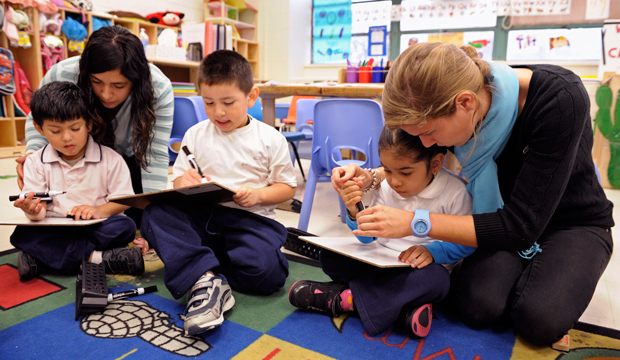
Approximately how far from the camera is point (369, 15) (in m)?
5.79

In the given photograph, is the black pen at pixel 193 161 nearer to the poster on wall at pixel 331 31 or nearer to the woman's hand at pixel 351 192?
the woman's hand at pixel 351 192

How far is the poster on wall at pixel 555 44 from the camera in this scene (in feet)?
15.1

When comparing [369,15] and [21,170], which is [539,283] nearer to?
[21,170]

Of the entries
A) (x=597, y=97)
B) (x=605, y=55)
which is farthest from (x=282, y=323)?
(x=605, y=55)

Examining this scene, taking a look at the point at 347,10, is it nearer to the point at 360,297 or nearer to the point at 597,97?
the point at 597,97

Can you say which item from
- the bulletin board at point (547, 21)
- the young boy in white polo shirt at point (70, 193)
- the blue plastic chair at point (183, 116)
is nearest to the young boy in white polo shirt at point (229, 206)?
the young boy in white polo shirt at point (70, 193)

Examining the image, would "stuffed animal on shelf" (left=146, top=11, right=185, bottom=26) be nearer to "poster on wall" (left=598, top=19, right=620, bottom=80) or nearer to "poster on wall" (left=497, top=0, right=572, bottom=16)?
"poster on wall" (left=497, top=0, right=572, bottom=16)

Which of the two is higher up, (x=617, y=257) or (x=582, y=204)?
(x=582, y=204)

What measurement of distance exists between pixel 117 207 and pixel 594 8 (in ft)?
16.6

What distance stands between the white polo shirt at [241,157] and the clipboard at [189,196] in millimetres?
103

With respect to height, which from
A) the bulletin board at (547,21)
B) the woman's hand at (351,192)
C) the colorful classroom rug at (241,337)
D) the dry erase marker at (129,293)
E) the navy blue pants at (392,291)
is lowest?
the colorful classroom rug at (241,337)

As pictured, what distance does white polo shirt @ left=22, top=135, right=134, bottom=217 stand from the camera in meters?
1.44

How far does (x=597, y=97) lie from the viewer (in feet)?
10.4

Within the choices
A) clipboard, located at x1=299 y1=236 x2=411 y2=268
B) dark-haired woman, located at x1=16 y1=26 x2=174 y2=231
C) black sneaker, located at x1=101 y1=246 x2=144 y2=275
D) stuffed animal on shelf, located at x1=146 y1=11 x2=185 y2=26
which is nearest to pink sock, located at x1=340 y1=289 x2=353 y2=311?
clipboard, located at x1=299 y1=236 x2=411 y2=268
